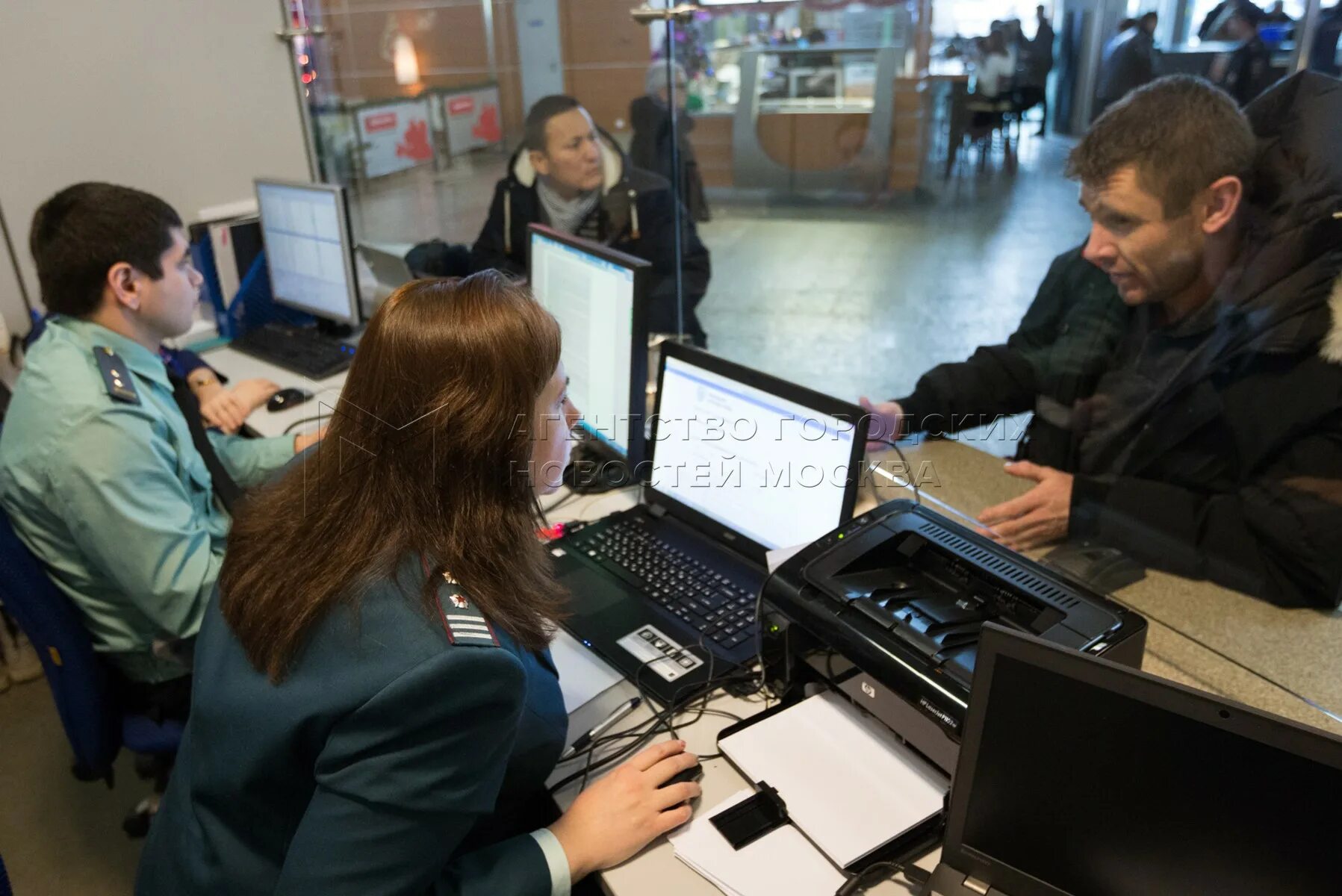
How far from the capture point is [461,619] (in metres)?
0.87

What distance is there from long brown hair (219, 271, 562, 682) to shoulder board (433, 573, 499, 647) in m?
0.01

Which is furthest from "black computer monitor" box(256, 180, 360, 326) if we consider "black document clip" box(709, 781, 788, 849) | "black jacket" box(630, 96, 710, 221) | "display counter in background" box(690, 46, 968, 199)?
"black document clip" box(709, 781, 788, 849)

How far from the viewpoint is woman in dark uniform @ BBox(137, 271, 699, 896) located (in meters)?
0.81

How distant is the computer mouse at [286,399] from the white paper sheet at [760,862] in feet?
5.37

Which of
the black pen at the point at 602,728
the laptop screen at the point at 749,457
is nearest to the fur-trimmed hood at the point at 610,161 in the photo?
the laptop screen at the point at 749,457

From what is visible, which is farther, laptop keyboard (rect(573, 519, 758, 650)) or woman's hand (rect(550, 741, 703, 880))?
laptop keyboard (rect(573, 519, 758, 650))

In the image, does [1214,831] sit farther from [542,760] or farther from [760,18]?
[760,18]

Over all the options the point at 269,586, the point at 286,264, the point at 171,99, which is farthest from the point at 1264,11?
the point at 171,99

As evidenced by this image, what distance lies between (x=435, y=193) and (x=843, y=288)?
1.44 meters

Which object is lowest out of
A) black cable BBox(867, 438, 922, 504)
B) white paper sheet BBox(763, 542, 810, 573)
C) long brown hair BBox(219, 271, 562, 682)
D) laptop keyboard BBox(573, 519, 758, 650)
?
laptop keyboard BBox(573, 519, 758, 650)

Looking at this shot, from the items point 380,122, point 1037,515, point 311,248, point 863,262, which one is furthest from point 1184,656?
point 380,122

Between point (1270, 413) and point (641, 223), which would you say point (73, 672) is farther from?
point (1270, 413)

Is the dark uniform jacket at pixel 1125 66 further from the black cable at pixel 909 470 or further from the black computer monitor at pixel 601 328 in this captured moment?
the black computer monitor at pixel 601 328

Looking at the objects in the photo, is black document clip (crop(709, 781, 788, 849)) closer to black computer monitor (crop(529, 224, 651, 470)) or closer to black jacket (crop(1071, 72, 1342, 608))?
black computer monitor (crop(529, 224, 651, 470))
